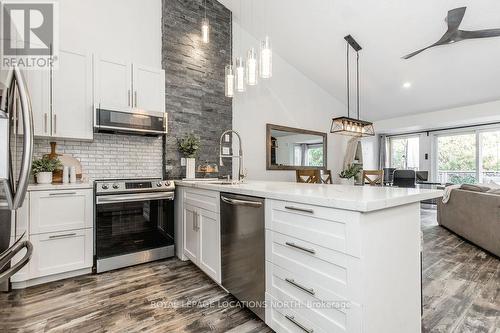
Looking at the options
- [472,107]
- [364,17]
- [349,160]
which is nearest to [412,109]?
[472,107]

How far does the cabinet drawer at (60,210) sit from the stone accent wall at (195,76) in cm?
111

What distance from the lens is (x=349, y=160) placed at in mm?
6391

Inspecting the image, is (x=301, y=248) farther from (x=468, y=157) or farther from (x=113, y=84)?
(x=468, y=157)

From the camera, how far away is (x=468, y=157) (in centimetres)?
657

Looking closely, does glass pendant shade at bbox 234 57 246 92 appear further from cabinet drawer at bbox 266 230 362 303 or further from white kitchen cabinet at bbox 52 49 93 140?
white kitchen cabinet at bbox 52 49 93 140

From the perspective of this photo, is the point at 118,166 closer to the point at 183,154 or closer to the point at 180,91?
the point at 183,154

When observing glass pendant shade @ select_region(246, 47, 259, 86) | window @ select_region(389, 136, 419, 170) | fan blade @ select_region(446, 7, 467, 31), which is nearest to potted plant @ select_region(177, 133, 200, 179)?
glass pendant shade @ select_region(246, 47, 259, 86)

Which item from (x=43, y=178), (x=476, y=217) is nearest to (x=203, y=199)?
Answer: (x=43, y=178)

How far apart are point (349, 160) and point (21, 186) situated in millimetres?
6332

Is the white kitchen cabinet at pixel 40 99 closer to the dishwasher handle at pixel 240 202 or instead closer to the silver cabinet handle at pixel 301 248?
the dishwasher handle at pixel 240 202

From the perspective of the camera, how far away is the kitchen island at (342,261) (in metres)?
1.12

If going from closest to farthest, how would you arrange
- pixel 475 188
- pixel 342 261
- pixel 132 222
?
1. pixel 342 261
2. pixel 132 222
3. pixel 475 188

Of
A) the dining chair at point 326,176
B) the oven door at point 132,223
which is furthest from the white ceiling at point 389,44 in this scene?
the oven door at point 132,223

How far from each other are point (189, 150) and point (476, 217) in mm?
3894
